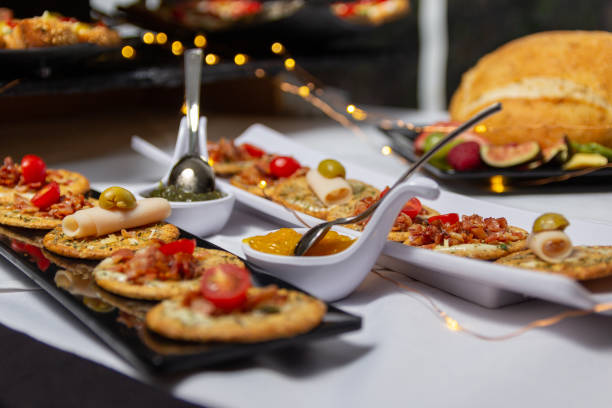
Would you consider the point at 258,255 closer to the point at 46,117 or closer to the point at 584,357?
the point at 584,357

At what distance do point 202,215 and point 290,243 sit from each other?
482 millimetres

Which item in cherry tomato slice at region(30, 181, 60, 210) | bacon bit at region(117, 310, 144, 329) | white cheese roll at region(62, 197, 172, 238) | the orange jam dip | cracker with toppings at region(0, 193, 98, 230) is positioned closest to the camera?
bacon bit at region(117, 310, 144, 329)

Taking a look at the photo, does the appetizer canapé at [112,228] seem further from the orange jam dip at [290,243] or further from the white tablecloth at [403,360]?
the orange jam dip at [290,243]

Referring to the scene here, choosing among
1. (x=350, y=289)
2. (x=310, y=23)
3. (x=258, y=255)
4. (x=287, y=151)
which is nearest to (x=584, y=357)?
(x=350, y=289)

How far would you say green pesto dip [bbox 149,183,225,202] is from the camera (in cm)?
210

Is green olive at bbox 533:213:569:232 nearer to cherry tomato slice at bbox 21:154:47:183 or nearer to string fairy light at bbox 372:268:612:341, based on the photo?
string fairy light at bbox 372:268:612:341

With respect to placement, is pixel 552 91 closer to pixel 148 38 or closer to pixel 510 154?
pixel 510 154

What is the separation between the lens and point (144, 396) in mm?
1115

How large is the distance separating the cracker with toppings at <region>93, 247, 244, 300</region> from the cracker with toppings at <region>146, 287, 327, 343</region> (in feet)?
0.30

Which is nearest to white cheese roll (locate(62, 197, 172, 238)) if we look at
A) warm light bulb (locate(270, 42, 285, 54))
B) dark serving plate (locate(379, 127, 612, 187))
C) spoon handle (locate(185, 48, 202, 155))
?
spoon handle (locate(185, 48, 202, 155))

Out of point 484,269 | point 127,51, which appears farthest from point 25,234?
point 127,51

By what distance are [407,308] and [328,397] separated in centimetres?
45

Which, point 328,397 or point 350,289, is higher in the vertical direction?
point 350,289

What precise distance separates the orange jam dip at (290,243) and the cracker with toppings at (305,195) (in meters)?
0.38
